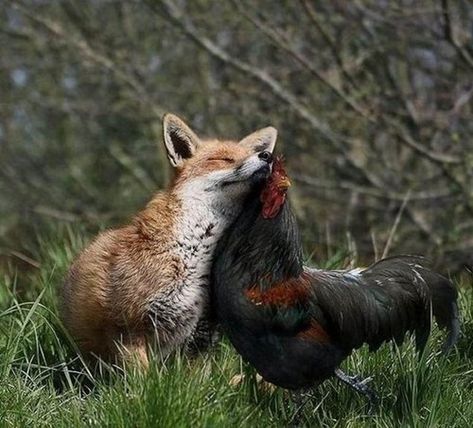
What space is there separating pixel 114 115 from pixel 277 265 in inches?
359

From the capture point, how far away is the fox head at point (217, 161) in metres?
5.29

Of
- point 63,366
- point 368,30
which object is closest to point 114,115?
point 368,30

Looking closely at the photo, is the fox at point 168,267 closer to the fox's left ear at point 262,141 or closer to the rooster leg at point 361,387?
the fox's left ear at point 262,141

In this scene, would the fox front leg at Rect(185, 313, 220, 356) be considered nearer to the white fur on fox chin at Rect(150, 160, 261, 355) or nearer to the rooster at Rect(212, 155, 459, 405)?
the white fur on fox chin at Rect(150, 160, 261, 355)

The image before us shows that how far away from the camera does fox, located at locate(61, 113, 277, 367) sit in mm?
5375

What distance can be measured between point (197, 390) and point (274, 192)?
2.93 feet

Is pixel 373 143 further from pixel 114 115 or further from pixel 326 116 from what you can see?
pixel 114 115

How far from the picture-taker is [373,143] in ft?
38.9

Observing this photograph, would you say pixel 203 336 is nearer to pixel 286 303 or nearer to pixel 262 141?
pixel 286 303

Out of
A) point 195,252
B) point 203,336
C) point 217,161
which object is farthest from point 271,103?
point 195,252

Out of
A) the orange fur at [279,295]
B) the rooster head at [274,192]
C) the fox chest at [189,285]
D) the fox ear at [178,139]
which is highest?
the fox ear at [178,139]

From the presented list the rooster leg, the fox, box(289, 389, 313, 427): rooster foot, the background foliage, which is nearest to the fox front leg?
the fox

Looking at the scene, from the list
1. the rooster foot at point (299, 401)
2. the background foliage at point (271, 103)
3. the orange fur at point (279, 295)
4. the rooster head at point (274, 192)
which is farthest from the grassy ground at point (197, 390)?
the background foliage at point (271, 103)

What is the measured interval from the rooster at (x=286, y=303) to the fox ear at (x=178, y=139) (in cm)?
59
